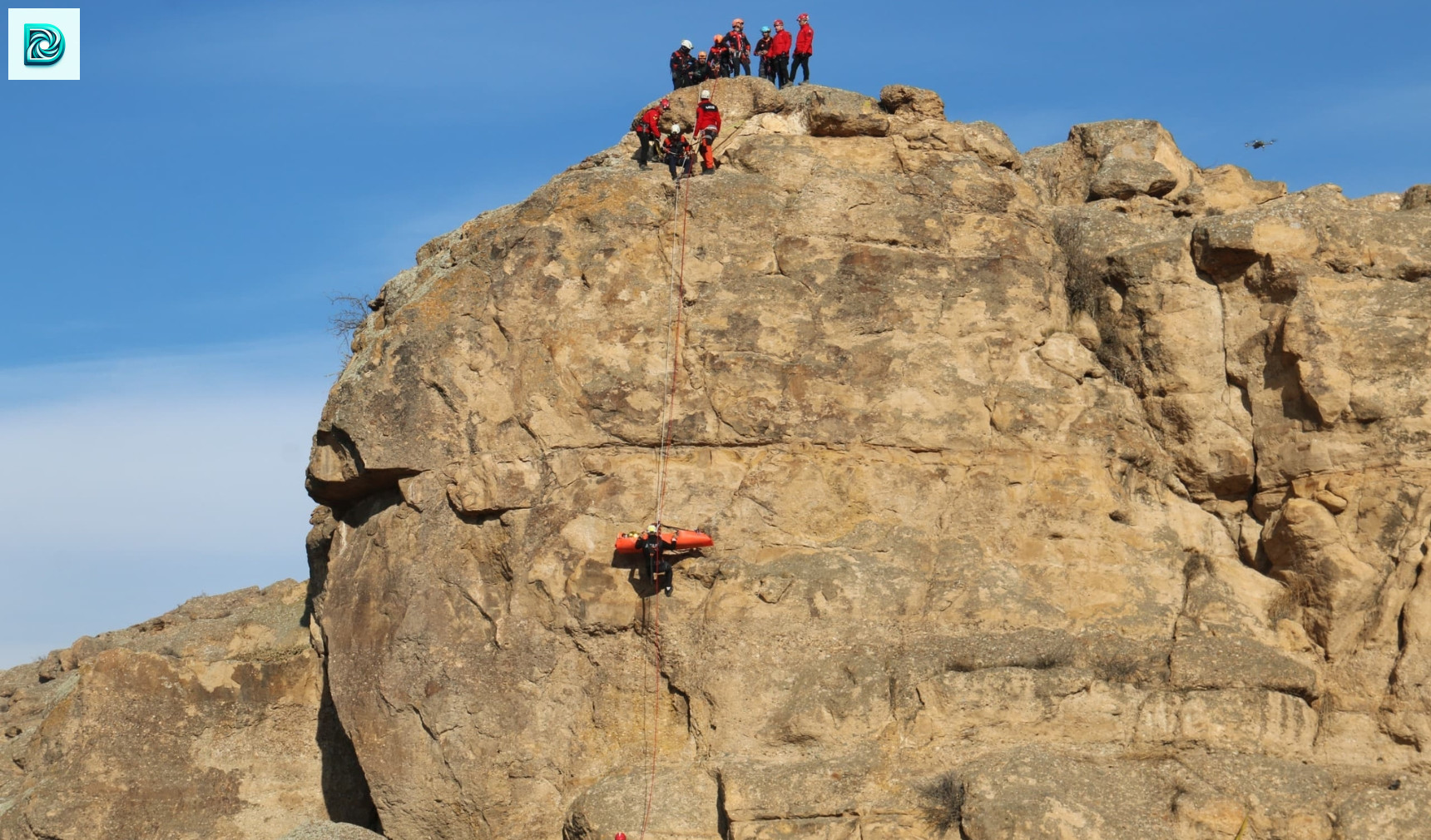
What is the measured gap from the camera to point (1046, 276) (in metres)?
25.7

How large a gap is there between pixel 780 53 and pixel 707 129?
346 cm

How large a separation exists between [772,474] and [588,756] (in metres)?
4.58

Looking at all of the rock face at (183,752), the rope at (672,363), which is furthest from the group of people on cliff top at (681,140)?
the rock face at (183,752)

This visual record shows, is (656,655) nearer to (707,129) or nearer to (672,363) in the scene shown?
(672,363)

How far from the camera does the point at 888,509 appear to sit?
24125mm

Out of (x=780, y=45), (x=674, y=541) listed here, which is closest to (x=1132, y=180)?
A: (x=780, y=45)

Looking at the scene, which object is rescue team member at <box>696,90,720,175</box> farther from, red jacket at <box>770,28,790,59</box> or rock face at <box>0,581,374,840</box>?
rock face at <box>0,581,374,840</box>

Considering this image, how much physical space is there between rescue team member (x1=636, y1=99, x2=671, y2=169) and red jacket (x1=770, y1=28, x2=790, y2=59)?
2.92 meters

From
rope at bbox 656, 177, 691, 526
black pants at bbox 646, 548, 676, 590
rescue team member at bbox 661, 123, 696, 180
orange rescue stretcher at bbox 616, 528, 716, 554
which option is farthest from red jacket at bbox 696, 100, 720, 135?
black pants at bbox 646, 548, 676, 590

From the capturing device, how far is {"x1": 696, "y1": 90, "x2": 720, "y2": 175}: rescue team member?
86.0ft

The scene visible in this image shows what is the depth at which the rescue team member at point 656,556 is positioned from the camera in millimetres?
23219

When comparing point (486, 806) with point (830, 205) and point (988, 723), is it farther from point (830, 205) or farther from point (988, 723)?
point (830, 205)

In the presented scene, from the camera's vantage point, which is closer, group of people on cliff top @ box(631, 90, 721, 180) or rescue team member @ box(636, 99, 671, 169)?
group of people on cliff top @ box(631, 90, 721, 180)

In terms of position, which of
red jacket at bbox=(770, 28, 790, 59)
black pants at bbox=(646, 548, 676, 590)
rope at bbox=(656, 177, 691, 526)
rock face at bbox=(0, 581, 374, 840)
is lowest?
rock face at bbox=(0, 581, 374, 840)
